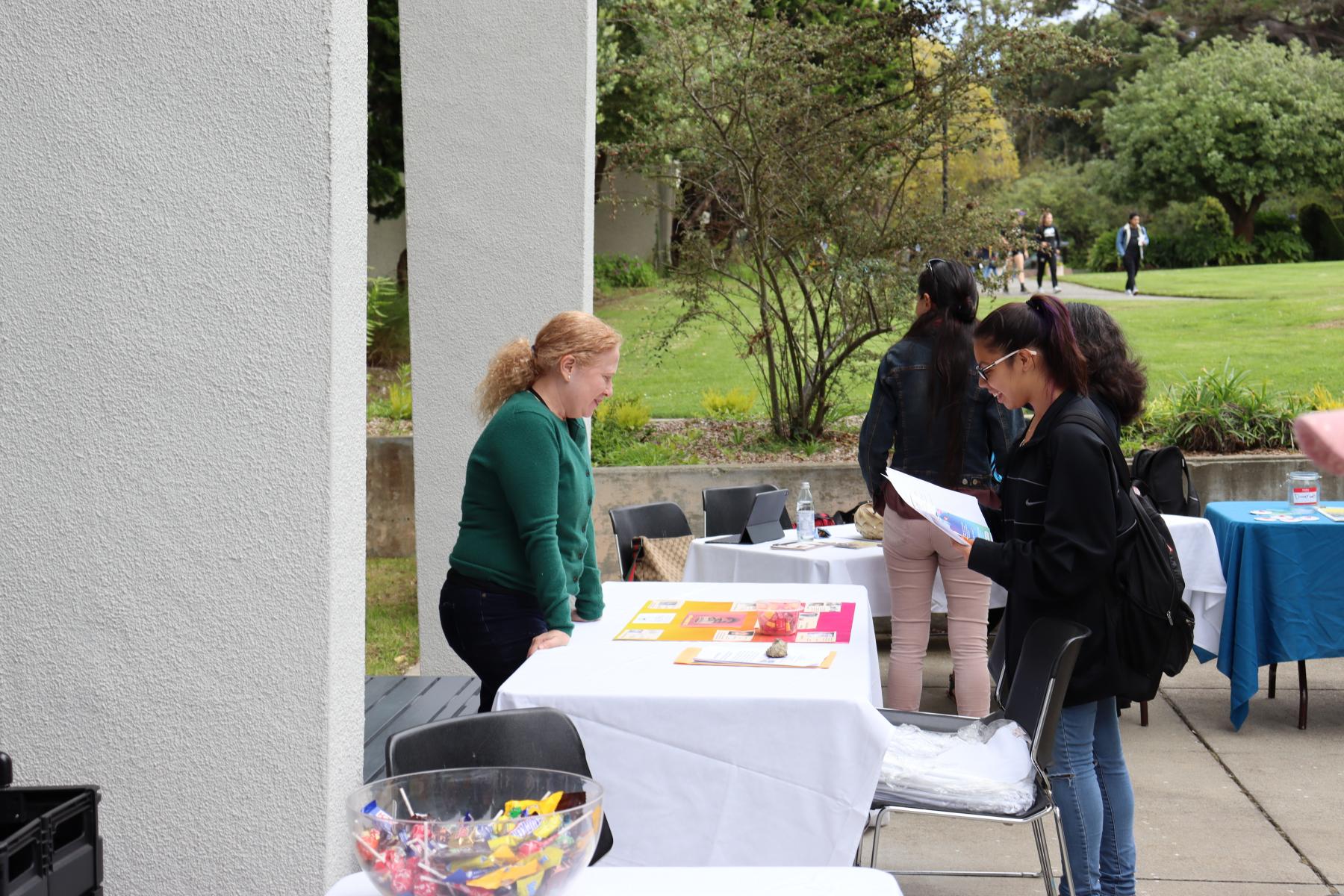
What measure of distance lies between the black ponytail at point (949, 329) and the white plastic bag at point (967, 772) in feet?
5.78

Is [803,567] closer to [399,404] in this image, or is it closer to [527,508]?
[527,508]

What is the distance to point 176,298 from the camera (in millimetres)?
2867

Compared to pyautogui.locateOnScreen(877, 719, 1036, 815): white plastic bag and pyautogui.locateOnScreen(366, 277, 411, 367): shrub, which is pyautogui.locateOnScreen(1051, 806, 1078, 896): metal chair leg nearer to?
pyautogui.locateOnScreen(877, 719, 1036, 815): white plastic bag

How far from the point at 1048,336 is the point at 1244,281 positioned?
74.8ft

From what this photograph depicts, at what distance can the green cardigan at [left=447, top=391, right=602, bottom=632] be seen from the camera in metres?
3.43

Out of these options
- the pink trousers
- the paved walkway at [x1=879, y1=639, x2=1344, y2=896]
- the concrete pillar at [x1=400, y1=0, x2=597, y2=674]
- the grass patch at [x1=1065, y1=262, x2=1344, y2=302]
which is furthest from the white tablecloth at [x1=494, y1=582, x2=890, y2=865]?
the grass patch at [x1=1065, y1=262, x2=1344, y2=302]

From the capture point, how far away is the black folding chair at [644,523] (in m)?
6.19

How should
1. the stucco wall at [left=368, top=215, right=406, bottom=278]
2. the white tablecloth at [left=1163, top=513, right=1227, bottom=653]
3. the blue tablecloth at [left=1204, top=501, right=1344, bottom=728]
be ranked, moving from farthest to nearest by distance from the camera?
1. the stucco wall at [left=368, top=215, right=406, bottom=278]
2. the white tablecloth at [left=1163, top=513, right=1227, bottom=653]
3. the blue tablecloth at [left=1204, top=501, right=1344, bottom=728]

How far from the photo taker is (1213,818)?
185 inches

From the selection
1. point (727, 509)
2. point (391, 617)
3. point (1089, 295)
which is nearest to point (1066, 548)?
point (727, 509)

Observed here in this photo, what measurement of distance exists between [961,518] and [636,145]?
603 cm

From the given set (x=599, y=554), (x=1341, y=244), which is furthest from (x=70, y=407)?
(x=1341, y=244)

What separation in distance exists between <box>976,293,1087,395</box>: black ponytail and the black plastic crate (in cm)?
245

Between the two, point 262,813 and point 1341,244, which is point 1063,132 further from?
point 262,813
